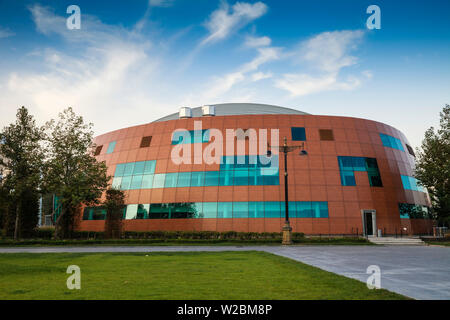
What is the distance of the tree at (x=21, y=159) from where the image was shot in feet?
115

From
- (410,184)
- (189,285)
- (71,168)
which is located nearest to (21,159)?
(71,168)

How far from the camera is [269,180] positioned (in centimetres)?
3778

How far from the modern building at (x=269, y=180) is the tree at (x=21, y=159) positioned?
9.74 metres

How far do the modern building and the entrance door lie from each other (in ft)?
0.38

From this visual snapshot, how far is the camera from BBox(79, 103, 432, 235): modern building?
3688 centimetres

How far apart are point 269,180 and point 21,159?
2784 centimetres

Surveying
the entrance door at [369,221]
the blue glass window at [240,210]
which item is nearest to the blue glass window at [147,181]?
the blue glass window at [240,210]

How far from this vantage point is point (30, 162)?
3500 centimetres

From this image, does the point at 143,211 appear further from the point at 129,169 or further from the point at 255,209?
the point at 255,209

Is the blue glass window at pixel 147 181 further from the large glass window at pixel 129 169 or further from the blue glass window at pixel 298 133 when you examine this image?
the blue glass window at pixel 298 133

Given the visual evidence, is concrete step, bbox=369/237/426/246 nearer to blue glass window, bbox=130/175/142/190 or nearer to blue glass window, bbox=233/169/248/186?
blue glass window, bbox=233/169/248/186
